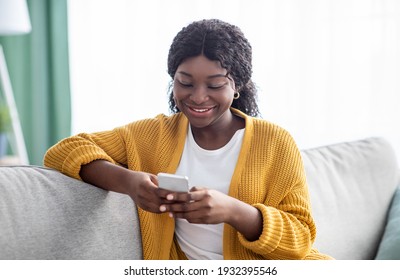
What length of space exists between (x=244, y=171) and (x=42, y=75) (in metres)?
2.59

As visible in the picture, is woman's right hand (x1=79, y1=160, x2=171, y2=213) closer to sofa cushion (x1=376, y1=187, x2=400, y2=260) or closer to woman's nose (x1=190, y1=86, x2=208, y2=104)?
woman's nose (x1=190, y1=86, x2=208, y2=104)

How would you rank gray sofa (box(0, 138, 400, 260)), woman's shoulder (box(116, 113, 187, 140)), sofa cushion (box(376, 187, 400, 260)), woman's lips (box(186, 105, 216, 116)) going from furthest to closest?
sofa cushion (box(376, 187, 400, 260)) < woman's shoulder (box(116, 113, 187, 140)) < woman's lips (box(186, 105, 216, 116)) < gray sofa (box(0, 138, 400, 260))

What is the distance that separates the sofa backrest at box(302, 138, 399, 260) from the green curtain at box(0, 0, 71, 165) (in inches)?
83.9

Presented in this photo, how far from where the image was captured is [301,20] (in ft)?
10.7

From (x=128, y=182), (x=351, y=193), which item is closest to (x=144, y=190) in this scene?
(x=128, y=182)

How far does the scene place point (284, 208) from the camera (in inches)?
56.7

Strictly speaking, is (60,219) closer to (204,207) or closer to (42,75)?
(204,207)

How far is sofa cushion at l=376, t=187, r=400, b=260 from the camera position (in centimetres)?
187

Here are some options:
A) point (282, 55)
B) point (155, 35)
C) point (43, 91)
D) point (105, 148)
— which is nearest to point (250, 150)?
point (105, 148)

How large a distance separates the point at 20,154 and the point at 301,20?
5.54ft

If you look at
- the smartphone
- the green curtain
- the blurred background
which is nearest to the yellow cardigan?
the smartphone

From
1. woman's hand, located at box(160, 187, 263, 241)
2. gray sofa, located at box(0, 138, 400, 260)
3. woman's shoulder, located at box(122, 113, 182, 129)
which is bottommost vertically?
gray sofa, located at box(0, 138, 400, 260)

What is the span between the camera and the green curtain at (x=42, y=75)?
3.73m
